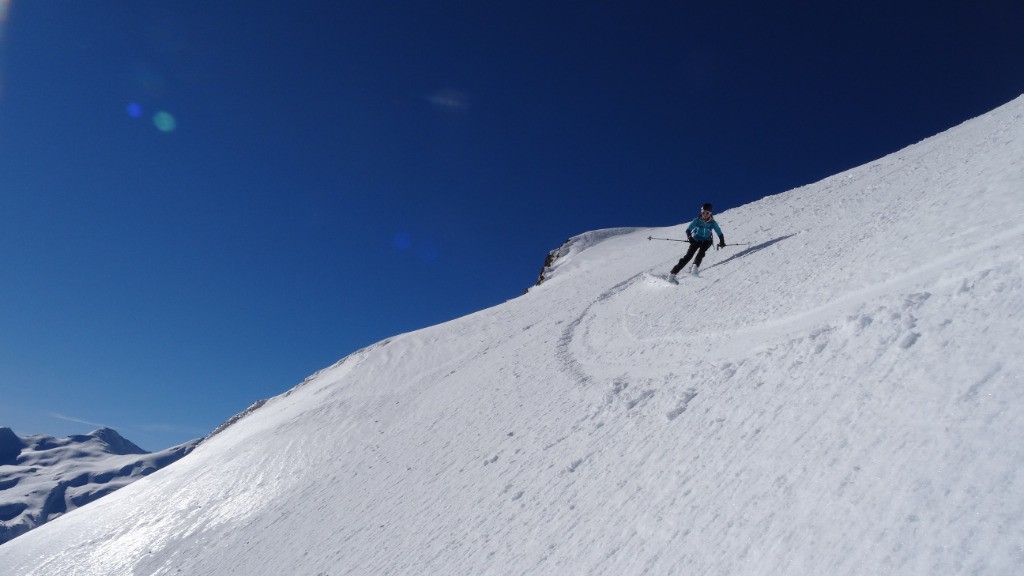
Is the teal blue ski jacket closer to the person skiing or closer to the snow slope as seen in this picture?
the person skiing

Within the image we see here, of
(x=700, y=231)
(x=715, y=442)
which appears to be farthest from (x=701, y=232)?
(x=715, y=442)

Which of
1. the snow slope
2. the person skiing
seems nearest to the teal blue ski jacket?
the person skiing

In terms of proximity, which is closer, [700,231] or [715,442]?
[715,442]

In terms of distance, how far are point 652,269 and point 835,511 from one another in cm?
1594

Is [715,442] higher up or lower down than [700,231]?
lower down

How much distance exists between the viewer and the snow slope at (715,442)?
375 cm

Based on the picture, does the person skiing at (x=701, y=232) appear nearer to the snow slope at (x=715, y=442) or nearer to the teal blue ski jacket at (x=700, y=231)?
the teal blue ski jacket at (x=700, y=231)

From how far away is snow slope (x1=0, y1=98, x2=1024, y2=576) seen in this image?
3750mm

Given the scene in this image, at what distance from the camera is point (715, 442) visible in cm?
554

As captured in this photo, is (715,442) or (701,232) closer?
(715,442)

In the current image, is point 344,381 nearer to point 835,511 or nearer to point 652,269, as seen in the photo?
point 652,269

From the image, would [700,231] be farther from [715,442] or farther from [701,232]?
[715,442]

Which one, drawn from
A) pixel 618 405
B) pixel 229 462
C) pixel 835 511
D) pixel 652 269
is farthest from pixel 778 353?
pixel 229 462

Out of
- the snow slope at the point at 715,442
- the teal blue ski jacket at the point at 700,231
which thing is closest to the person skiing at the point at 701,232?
the teal blue ski jacket at the point at 700,231
